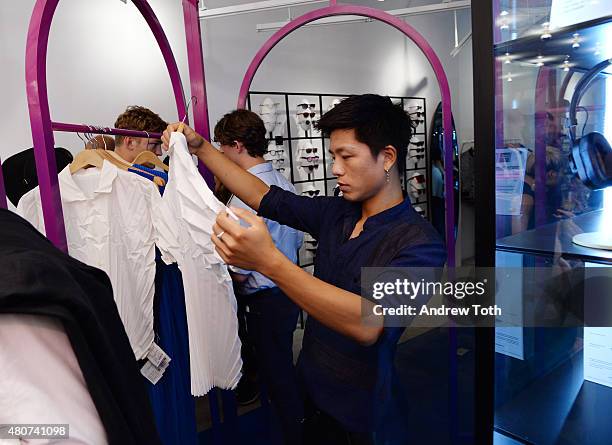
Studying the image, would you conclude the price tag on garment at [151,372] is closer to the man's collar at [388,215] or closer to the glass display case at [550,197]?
the man's collar at [388,215]

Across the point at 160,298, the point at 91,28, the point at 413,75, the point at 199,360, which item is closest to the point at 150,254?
the point at 160,298

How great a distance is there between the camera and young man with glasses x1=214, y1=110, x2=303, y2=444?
2170 mm

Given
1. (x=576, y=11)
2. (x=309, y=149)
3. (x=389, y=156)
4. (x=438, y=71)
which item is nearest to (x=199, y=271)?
(x=389, y=156)

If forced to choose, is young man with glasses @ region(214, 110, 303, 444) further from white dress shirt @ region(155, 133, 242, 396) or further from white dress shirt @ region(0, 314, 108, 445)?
white dress shirt @ region(0, 314, 108, 445)

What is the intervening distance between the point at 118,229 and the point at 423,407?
2.08 meters

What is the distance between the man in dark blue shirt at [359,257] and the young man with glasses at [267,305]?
2.61 ft

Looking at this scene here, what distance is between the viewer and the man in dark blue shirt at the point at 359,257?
1.13m

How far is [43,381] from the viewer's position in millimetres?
493

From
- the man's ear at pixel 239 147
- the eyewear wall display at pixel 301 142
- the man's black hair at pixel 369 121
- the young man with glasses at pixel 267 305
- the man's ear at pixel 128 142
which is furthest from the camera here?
the eyewear wall display at pixel 301 142

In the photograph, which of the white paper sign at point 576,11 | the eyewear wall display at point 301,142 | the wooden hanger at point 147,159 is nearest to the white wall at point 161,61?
the eyewear wall display at point 301,142

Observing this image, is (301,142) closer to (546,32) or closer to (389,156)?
(389,156)

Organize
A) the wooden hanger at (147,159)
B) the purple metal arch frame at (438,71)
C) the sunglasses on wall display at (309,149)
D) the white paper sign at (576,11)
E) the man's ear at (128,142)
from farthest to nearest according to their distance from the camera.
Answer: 1. the sunglasses on wall display at (309,149)
2. the purple metal arch frame at (438,71)
3. the man's ear at (128,142)
4. the wooden hanger at (147,159)
5. the white paper sign at (576,11)

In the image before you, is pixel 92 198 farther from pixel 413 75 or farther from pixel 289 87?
pixel 413 75

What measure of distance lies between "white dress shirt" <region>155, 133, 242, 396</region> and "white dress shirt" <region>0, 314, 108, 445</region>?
0.73 meters
